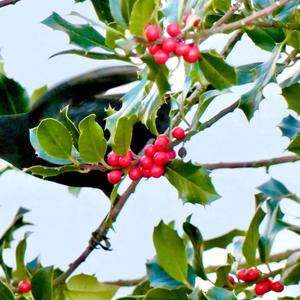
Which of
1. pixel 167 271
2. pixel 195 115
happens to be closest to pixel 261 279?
pixel 167 271

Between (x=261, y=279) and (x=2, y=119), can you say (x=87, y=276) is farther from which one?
(x=2, y=119)

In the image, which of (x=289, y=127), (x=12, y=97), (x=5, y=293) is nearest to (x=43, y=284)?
(x=5, y=293)

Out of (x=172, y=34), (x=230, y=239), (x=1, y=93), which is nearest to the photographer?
(x=172, y=34)

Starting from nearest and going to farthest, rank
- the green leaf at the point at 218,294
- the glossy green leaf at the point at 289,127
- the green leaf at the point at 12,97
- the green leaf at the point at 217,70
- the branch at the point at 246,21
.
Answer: the branch at the point at 246,21
the green leaf at the point at 217,70
the green leaf at the point at 218,294
the glossy green leaf at the point at 289,127
the green leaf at the point at 12,97

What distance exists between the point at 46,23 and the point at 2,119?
0.81 meters

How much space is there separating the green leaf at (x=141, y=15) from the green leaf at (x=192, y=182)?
14.8 inches

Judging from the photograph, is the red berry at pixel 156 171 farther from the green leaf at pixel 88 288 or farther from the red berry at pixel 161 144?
the green leaf at pixel 88 288

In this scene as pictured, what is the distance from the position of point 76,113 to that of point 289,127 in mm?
668

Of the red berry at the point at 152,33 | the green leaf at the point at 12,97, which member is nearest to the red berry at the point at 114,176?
the red berry at the point at 152,33

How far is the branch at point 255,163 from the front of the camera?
137 centimetres

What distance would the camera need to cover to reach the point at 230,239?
5.22 feet

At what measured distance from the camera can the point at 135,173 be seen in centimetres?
132

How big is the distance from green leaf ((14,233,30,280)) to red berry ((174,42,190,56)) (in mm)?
815

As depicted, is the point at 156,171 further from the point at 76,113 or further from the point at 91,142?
the point at 76,113
